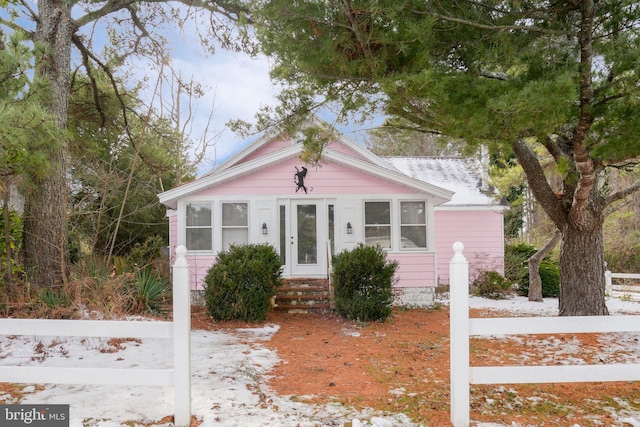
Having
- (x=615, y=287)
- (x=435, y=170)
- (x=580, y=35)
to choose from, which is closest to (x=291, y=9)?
A: (x=580, y=35)

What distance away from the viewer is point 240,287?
7734 millimetres

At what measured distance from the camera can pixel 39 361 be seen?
528 centimetres

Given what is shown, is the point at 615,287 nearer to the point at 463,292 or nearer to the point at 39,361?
the point at 463,292

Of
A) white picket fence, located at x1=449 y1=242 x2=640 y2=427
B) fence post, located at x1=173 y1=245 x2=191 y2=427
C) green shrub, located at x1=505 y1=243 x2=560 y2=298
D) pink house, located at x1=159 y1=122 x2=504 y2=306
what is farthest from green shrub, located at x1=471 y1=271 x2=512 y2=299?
fence post, located at x1=173 y1=245 x2=191 y2=427

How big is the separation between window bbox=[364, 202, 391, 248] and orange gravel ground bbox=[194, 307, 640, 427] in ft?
9.68

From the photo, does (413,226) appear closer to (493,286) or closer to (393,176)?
(393,176)

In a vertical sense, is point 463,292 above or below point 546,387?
above

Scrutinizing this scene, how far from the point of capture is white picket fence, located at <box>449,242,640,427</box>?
11.0ft

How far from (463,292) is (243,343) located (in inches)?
154

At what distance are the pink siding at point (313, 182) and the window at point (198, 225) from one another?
77 centimetres

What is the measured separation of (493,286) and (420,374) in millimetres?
8631

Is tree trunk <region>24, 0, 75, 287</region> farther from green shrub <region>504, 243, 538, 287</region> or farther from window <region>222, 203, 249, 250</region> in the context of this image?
green shrub <region>504, 243, 538, 287</region>

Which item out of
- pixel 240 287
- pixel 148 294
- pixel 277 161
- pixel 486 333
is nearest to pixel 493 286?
pixel 277 161

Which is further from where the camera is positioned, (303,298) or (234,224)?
(234,224)
